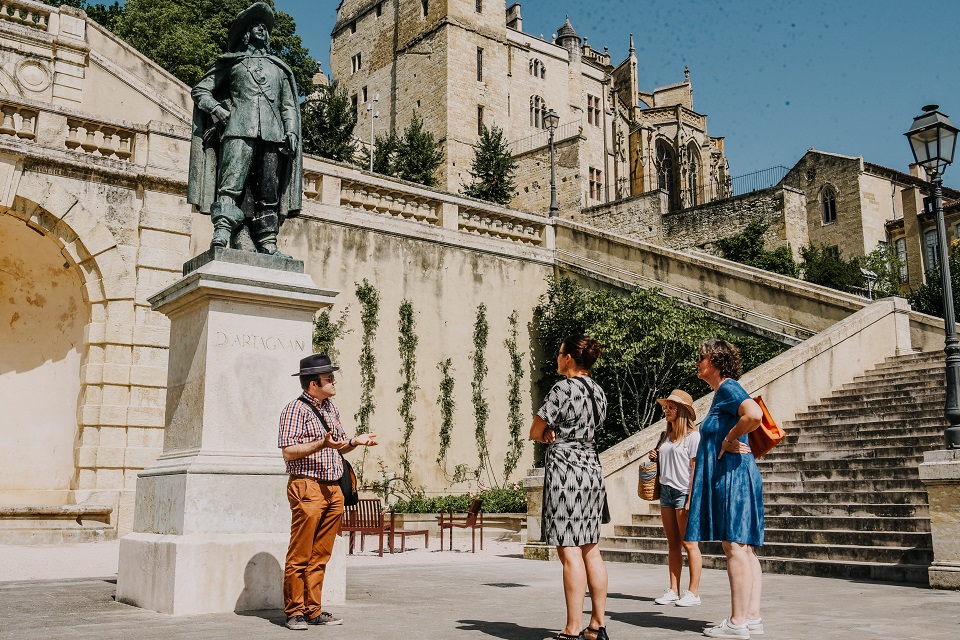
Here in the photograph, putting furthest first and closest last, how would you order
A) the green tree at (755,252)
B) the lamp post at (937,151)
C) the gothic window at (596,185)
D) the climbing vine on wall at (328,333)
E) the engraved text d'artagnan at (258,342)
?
the gothic window at (596,185) → the green tree at (755,252) → the climbing vine on wall at (328,333) → the lamp post at (937,151) → the engraved text d'artagnan at (258,342)

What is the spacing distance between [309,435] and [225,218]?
81.6 inches

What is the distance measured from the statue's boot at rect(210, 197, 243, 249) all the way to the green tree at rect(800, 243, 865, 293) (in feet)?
114

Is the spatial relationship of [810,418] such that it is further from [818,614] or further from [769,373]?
[818,614]

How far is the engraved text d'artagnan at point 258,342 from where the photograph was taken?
6.01m

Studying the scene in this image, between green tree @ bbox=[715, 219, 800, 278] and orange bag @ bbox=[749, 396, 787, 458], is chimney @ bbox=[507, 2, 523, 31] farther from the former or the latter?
orange bag @ bbox=[749, 396, 787, 458]

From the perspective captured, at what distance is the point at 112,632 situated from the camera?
4801mm

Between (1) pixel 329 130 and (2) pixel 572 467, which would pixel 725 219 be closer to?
(1) pixel 329 130

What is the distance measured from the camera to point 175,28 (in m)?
39.2

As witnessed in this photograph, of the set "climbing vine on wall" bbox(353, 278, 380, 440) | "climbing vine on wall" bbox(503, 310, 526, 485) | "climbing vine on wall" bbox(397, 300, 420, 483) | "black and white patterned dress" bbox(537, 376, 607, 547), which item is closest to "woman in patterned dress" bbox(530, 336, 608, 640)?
"black and white patterned dress" bbox(537, 376, 607, 547)

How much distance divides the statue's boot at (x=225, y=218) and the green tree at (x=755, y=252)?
3272cm

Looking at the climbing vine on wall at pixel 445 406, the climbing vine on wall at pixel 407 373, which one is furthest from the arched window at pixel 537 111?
the climbing vine on wall at pixel 407 373

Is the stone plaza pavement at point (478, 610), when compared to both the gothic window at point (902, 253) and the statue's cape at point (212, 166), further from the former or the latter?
the gothic window at point (902, 253)

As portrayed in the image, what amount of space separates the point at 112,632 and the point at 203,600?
753mm

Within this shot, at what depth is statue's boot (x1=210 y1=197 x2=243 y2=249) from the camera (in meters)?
6.36
